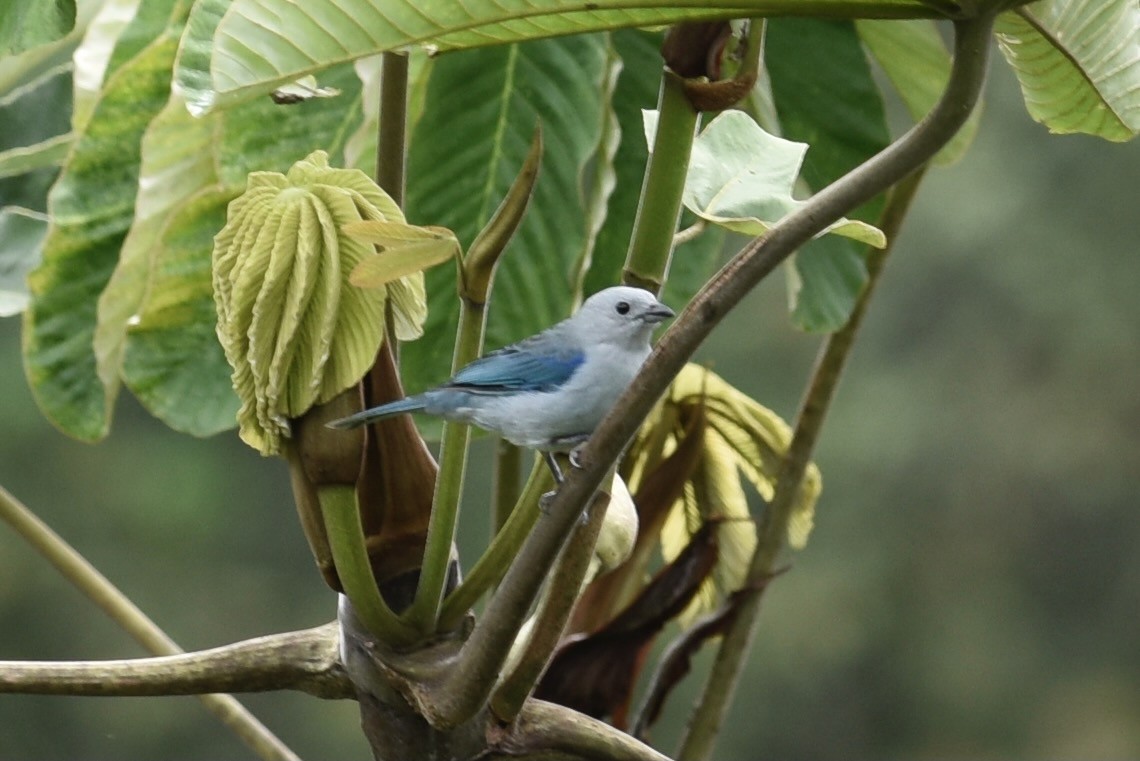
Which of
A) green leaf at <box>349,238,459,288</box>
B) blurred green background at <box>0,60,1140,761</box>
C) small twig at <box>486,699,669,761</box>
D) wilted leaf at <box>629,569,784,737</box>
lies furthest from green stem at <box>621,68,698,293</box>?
blurred green background at <box>0,60,1140,761</box>

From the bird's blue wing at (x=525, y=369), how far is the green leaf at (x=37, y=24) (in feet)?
1.06

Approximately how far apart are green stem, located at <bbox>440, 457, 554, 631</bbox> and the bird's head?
0.44ft

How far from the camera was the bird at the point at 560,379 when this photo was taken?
943mm

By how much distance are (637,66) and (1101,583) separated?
252 inches

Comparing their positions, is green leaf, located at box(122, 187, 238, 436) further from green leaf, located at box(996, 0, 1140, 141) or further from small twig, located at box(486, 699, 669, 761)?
green leaf, located at box(996, 0, 1140, 141)

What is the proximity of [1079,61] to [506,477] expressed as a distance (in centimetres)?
53

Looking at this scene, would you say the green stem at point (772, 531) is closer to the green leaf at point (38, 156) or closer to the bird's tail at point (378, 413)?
the bird's tail at point (378, 413)

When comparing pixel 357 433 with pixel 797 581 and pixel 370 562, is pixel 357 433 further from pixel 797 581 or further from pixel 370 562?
pixel 797 581

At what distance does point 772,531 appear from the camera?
1187 millimetres

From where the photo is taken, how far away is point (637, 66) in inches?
53.1

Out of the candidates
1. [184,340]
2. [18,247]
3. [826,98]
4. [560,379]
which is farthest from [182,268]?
[826,98]

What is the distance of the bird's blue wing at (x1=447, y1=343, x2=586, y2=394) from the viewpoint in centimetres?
103

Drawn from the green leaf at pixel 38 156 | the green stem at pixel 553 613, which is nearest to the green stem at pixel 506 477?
the green stem at pixel 553 613

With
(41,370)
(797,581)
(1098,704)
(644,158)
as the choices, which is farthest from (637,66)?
(1098,704)
